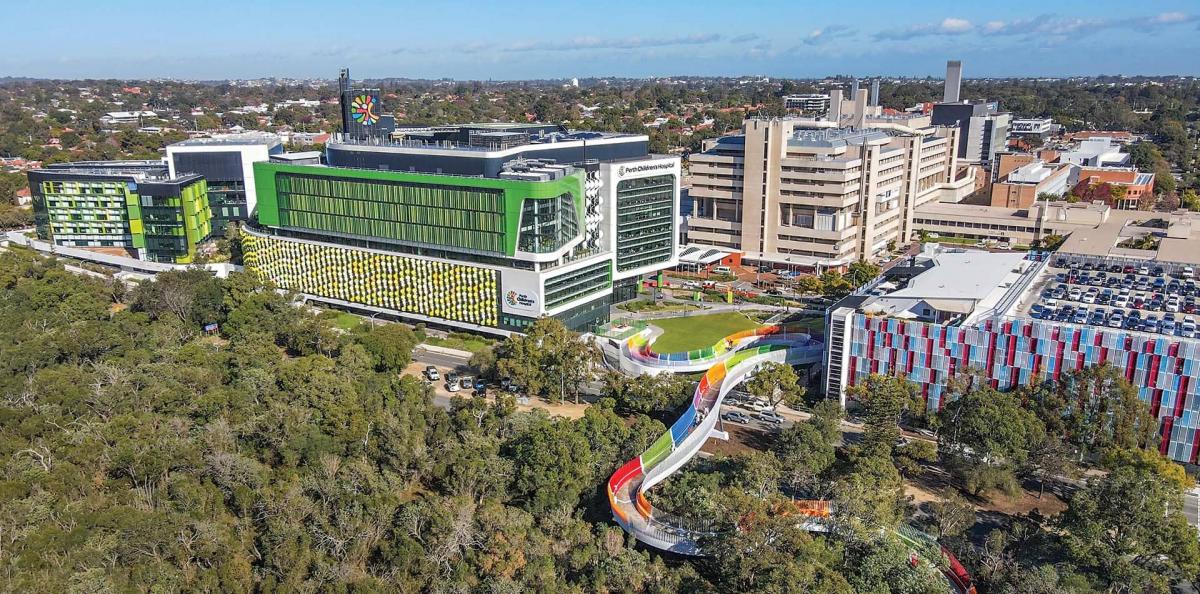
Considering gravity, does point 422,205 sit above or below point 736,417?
above

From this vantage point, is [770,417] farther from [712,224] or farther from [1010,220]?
[1010,220]

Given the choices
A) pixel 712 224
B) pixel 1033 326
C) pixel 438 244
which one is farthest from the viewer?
pixel 712 224

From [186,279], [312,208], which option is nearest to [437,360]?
[312,208]

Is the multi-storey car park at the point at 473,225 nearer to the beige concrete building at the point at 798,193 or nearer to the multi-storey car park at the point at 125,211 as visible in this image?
the multi-storey car park at the point at 125,211

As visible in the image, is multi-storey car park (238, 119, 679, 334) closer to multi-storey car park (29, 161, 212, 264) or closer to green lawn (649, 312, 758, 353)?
green lawn (649, 312, 758, 353)

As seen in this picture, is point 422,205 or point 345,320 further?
point 345,320

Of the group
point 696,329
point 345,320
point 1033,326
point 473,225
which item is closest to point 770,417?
point 1033,326
